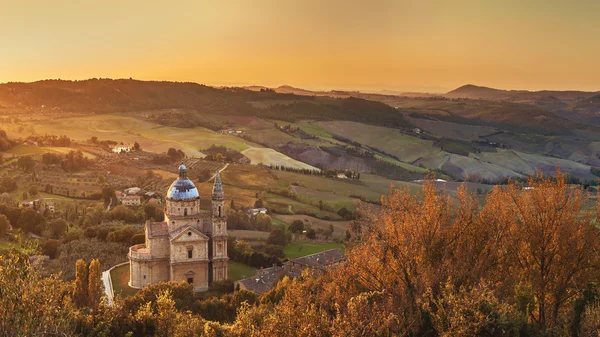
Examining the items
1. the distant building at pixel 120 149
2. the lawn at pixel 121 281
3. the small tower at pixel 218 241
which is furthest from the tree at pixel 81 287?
the distant building at pixel 120 149

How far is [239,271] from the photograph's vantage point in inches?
2131

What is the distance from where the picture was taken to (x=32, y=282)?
1703 cm

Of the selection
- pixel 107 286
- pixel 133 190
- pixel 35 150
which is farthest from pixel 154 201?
pixel 35 150

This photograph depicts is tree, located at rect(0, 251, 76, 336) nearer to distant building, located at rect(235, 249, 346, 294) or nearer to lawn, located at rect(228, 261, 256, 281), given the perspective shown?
distant building, located at rect(235, 249, 346, 294)

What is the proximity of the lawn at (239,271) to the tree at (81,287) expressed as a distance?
16.0 metres

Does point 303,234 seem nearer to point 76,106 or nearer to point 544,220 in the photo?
point 544,220

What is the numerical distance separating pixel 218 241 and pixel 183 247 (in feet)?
10.6

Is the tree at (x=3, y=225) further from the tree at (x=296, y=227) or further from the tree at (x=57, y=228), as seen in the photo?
the tree at (x=296, y=227)

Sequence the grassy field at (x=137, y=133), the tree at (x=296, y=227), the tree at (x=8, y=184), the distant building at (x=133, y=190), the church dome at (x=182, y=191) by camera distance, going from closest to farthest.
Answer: the church dome at (x=182, y=191) < the tree at (x=296, y=227) < the tree at (x=8, y=184) < the distant building at (x=133, y=190) < the grassy field at (x=137, y=133)

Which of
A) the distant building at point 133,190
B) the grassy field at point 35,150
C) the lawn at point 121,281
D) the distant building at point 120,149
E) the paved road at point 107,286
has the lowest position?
the lawn at point 121,281

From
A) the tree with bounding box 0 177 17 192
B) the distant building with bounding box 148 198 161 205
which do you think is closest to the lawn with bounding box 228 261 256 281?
the distant building with bounding box 148 198 161 205

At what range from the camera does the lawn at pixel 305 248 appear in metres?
62.3

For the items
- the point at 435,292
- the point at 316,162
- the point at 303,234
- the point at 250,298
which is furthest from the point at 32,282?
the point at 316,162

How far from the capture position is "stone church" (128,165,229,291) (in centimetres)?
4766
